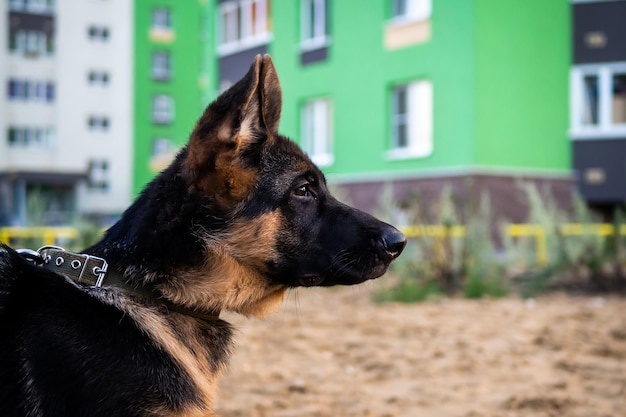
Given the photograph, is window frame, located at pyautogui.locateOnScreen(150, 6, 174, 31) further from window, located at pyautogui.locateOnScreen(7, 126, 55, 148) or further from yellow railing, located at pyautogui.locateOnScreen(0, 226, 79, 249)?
yellow railing, located at pyautogui.locateOnScreen(0, 226, 79, 249)

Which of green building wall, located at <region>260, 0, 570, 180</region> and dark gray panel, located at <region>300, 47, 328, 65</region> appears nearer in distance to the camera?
green building wall, located at <region>260, 0, 570, 180</region>

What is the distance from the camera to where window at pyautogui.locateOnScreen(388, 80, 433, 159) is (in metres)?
18.2

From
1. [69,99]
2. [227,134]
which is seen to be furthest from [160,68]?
[227,134]

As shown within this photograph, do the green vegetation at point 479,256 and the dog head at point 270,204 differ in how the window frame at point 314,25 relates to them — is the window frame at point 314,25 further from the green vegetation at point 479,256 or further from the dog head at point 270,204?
the dog head at point 270,204

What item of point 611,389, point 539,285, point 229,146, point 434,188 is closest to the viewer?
point 229,146

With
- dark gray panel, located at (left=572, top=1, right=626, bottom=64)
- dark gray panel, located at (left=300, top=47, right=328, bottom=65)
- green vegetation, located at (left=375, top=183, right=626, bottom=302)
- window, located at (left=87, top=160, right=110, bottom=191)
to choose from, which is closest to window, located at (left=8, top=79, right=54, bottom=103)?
window, located at (left=87, top=160, right=110, bottom=191)

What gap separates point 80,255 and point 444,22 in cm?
1599

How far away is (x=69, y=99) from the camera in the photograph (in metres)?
45.8

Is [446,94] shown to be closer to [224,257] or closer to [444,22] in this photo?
[444,22]

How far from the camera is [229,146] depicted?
293 centimetres

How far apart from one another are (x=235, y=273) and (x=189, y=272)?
0.72ft

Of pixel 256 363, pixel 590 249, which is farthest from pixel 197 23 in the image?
pixel 256 363

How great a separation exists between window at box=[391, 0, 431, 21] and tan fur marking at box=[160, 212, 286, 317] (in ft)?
52.3

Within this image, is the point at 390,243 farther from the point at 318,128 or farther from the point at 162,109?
the point at 162,109
